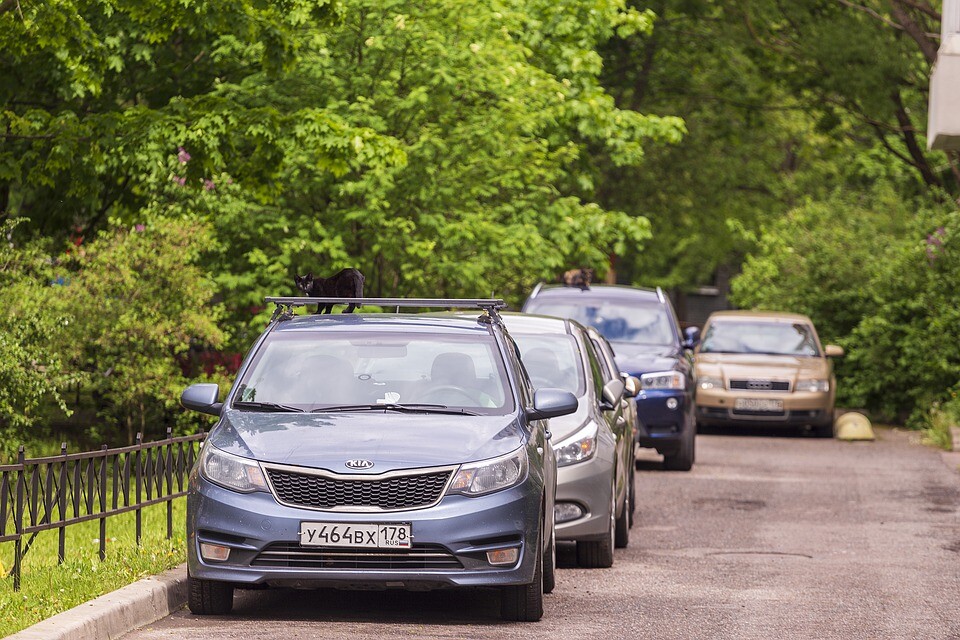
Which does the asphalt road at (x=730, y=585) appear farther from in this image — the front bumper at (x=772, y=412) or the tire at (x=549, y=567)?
the front bumper at (x=772, y=412)

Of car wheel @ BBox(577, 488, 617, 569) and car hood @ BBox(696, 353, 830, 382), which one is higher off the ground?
car wheel @ BBox(577, 488, 617, 569)

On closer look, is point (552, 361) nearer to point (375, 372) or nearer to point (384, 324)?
point (384, 324)

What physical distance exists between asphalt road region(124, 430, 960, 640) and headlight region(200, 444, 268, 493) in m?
0.69

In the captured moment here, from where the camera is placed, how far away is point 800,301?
97.0ft

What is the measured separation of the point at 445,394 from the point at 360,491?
1083 millimetres

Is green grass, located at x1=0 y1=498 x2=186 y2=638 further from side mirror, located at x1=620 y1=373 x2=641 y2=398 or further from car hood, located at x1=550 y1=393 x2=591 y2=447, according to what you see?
side mirror, located at x1=620 y1=373 x2=641 y2=398

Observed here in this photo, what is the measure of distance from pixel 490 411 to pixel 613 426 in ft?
10.7

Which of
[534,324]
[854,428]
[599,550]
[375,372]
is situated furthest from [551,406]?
[854,428]

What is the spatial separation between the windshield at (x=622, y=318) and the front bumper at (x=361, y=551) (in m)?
11.1

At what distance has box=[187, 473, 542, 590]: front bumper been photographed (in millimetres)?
8469

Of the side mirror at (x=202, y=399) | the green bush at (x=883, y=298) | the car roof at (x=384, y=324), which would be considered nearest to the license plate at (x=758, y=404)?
the green bush at (x=883, y=298)

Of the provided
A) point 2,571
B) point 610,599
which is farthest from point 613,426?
point 2,571

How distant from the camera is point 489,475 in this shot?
8.65m

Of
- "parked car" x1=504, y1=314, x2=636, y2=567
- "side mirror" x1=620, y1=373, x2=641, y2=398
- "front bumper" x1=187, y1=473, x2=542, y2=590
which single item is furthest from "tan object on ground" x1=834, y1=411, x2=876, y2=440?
"front bumper" x1=187, y1=473, x2=542, y2=590
